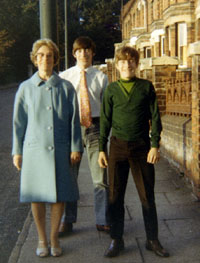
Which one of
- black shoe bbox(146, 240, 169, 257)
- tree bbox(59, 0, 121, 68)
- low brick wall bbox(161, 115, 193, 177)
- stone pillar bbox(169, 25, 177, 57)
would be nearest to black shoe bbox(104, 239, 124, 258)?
black shoe bbox(146, 240, 169, 257)

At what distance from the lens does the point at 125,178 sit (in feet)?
12.7

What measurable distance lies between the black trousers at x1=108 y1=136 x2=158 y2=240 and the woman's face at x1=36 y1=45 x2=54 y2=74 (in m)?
0.88

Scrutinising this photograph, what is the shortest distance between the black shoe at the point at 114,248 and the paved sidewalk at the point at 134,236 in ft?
0.15

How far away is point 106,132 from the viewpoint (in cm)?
389

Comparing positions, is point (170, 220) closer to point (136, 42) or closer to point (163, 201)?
point (163, 201)

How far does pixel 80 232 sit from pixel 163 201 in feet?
5.19

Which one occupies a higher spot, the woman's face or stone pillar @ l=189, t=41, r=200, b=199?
the woman's face

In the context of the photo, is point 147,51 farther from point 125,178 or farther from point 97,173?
point 125,178

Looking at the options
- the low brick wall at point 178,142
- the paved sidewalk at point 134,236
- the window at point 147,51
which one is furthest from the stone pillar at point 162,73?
the window at point 147,51

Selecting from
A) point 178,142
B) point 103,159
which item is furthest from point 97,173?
point 178,142

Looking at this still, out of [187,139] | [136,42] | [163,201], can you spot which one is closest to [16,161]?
[163,201]

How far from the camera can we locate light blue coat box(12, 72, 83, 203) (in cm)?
364

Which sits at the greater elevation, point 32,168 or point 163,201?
point 32,168

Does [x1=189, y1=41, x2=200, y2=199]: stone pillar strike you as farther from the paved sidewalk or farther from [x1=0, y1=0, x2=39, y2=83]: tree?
[x1=0, y1=0, x2=39, y2=83]: tree
